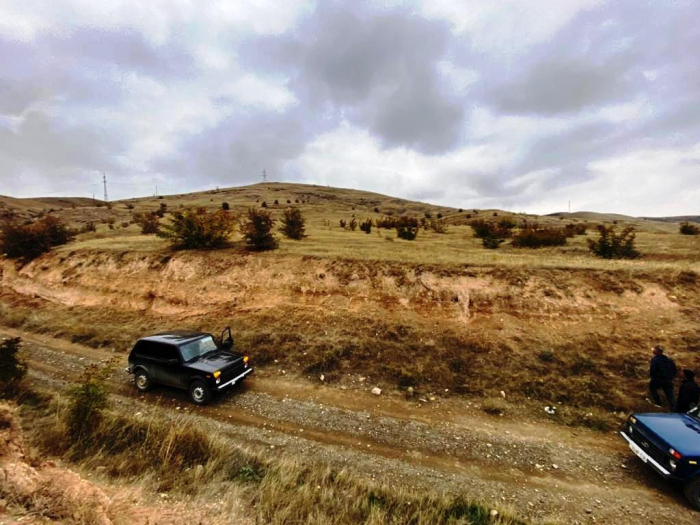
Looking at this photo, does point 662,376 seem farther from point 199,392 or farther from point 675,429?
point 199,392

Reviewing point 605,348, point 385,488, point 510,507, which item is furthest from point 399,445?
point 605,348

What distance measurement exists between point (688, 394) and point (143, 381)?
52.7 feet

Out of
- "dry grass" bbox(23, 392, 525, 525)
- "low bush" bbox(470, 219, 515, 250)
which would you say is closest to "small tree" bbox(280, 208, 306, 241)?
"low bush" bbox(470, 219, 515, 250)

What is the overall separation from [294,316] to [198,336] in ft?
14.8

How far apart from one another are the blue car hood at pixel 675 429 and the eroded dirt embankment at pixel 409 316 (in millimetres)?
2058

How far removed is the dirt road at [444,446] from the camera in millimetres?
6238

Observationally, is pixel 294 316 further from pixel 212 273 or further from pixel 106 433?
pixel 106 433

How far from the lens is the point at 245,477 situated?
20.5 ft

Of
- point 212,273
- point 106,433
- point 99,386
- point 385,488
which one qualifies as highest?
point 212,273

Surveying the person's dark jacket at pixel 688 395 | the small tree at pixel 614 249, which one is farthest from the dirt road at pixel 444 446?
Result: the small tree at pixel 614 249

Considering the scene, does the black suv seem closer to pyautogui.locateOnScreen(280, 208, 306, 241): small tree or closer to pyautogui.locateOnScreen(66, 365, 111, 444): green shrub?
pyautogui.locateOnScreen(66, 365, 111, 444): green shrub

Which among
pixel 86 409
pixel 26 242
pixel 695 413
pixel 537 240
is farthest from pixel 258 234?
pixel 537 240

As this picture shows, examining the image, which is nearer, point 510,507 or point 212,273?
point 510,507

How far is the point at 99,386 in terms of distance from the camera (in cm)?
770
